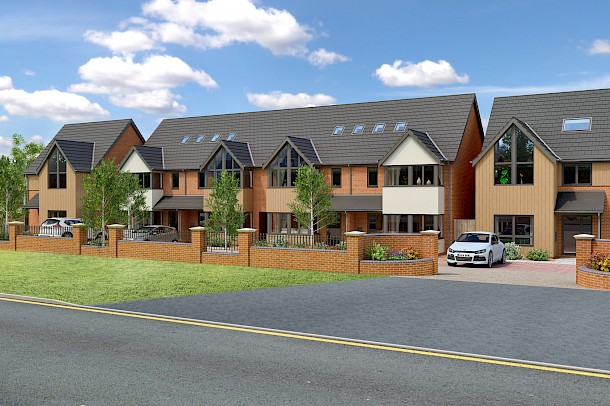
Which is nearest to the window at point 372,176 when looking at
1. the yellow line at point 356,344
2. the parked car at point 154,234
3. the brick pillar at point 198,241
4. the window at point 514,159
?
the window at point 514,159

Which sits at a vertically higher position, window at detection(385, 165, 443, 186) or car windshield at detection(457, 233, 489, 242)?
window at detection(385, 165, 443, 186)

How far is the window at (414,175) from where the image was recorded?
105 ft

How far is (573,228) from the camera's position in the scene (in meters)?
30.9

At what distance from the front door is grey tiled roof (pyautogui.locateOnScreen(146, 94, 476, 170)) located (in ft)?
22.6

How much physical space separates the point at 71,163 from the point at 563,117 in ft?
105

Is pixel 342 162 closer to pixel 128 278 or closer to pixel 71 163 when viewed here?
pixel 128 278

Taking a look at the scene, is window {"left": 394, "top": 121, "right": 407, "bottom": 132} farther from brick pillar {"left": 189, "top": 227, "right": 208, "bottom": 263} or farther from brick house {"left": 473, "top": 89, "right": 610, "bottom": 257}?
brick pillar {"left": 189, "top": 227, "right": 208, "bottom": 263}


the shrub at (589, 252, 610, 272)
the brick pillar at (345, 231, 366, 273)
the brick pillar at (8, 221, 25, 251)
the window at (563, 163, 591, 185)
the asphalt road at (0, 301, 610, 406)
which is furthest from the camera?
the brick pillar at (8, 221, 25, 251)

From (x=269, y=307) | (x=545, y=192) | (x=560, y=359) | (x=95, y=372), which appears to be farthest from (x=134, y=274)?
(x=545, y=192)

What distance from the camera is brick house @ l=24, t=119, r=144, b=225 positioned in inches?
1654

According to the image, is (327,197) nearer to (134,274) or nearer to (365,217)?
(365,217)

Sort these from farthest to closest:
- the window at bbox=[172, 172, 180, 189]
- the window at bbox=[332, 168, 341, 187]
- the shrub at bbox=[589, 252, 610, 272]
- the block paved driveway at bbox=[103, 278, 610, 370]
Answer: the window at bbox=[172, 172, 180, 189] < the window at bbox=[332, 168, 341, 187] < the shrub at bbox=[589, 252, 610, 272] < the block paved driveway at bbox=[103, 278, 610, 370]

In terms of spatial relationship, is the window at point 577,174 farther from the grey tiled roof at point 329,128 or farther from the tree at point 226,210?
the tree at point 226,210

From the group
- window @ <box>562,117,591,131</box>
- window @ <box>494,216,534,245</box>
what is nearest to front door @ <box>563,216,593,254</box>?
window @ <box>494,216,534,245</box>
